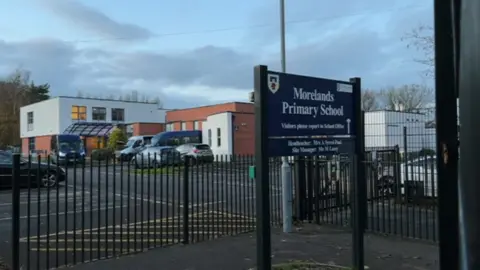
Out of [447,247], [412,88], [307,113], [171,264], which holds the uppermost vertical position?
[412,88]

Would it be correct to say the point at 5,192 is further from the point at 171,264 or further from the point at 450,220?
the point at 450,220

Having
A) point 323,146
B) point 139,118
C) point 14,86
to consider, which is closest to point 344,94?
point 323,146

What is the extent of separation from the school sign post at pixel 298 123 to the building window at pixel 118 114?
187ft

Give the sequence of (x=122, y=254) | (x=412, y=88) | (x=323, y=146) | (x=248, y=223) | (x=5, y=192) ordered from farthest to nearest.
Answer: (x=412, y=88)
(x=5, y=192)
(x=248, y=223)
(x=122, y=254)
(x=323, y=146)

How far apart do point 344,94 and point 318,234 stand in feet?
10.3

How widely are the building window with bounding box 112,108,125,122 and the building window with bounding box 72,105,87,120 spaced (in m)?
3.82

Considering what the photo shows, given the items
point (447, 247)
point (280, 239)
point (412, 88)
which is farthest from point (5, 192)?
point (412, 88)

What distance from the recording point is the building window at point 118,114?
61.2 metres

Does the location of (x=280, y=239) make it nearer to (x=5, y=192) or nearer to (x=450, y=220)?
(x=450, y=220)

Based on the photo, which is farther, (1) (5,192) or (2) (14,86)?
(2) (14,86)

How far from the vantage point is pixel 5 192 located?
1695cm

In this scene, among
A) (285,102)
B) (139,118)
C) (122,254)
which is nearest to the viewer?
(285,102)

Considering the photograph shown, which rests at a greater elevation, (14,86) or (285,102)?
(14,86)

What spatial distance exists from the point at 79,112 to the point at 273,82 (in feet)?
184
